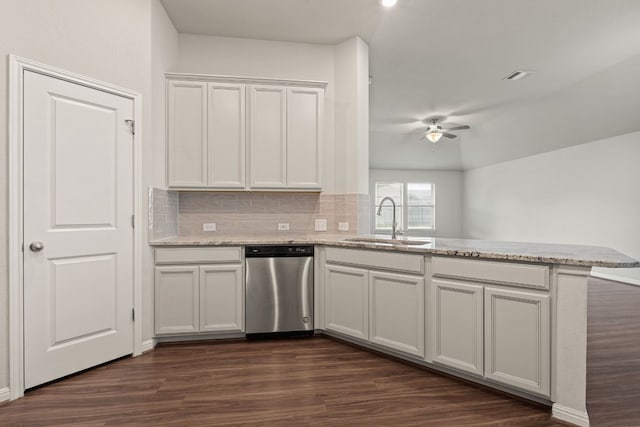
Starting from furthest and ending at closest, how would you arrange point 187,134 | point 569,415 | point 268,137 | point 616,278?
point 616,278
point 268,137
point 187,134
point 569,415

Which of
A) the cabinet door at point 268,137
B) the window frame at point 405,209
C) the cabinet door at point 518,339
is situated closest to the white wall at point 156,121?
the cabinet door at point 268,137

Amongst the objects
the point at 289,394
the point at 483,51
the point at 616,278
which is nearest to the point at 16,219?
the point at 289,394

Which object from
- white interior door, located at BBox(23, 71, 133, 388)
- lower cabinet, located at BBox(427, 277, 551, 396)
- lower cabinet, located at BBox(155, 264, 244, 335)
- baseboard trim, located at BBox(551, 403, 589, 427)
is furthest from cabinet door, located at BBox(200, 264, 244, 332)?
baseboard trim, located at BBox(551, 403, 589, 427)

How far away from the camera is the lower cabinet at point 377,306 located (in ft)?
8.53

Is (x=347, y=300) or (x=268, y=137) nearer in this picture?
(x=347, y=300)

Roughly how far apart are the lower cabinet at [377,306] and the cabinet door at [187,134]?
1.58 meters

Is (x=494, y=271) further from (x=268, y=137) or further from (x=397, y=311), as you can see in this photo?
(x=268, y=137)

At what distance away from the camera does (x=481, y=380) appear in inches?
92.7

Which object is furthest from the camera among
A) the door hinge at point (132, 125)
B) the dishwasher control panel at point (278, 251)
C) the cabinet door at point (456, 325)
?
the dishwasher control panel at point (278, 251)

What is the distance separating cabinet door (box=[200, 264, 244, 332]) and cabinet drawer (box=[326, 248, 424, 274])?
877mm

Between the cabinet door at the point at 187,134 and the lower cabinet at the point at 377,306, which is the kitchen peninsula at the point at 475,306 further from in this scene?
the cabinet door at the point at 187,134

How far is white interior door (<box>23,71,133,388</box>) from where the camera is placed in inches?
91.7

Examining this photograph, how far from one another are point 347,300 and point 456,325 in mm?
983

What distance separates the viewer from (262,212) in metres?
3.90
